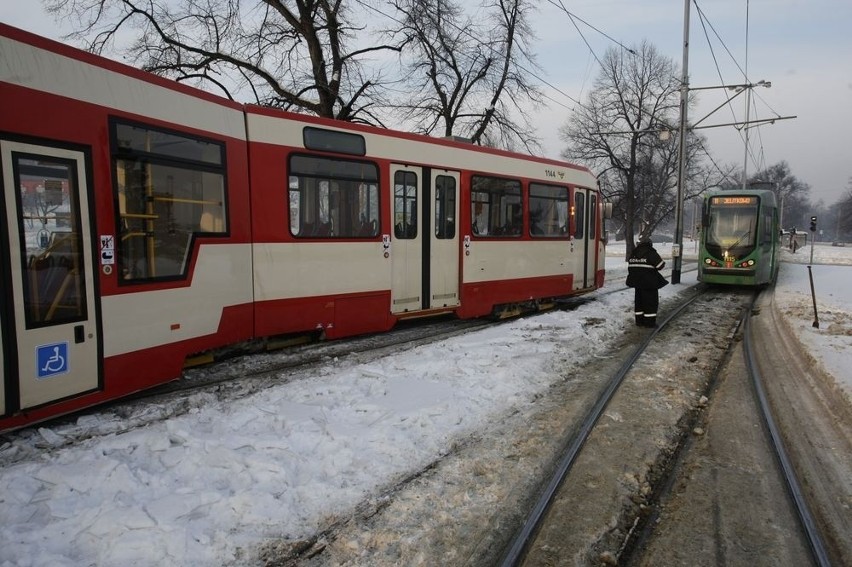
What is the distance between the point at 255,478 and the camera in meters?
3.85

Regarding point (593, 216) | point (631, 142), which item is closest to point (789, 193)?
point (631, 142)

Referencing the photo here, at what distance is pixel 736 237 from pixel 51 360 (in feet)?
61.1

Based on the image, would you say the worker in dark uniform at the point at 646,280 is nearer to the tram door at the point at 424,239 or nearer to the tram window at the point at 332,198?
the tram door at the point at 424,239

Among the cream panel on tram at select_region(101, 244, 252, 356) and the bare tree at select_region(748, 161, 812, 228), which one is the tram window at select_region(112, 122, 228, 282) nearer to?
the cream panel on tram at select_region(101, 244, 252, 356)

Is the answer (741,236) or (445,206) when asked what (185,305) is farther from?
(741,236)

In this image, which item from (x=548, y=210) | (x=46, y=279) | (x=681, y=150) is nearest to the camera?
(x=46, y=279)

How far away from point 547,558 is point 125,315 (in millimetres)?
4302

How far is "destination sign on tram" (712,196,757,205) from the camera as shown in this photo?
17.4 m

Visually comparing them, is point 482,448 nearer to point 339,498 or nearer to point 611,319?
point 339,498

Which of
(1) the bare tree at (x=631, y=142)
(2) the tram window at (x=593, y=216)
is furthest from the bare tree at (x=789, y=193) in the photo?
(2) the tram window at (x=593, y=216)

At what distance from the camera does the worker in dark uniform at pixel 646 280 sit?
1020 cm

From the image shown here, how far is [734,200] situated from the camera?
58.2 ft

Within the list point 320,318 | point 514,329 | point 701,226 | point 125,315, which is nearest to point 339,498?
point 125,315

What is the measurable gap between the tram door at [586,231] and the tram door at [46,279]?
10379 millimetres
